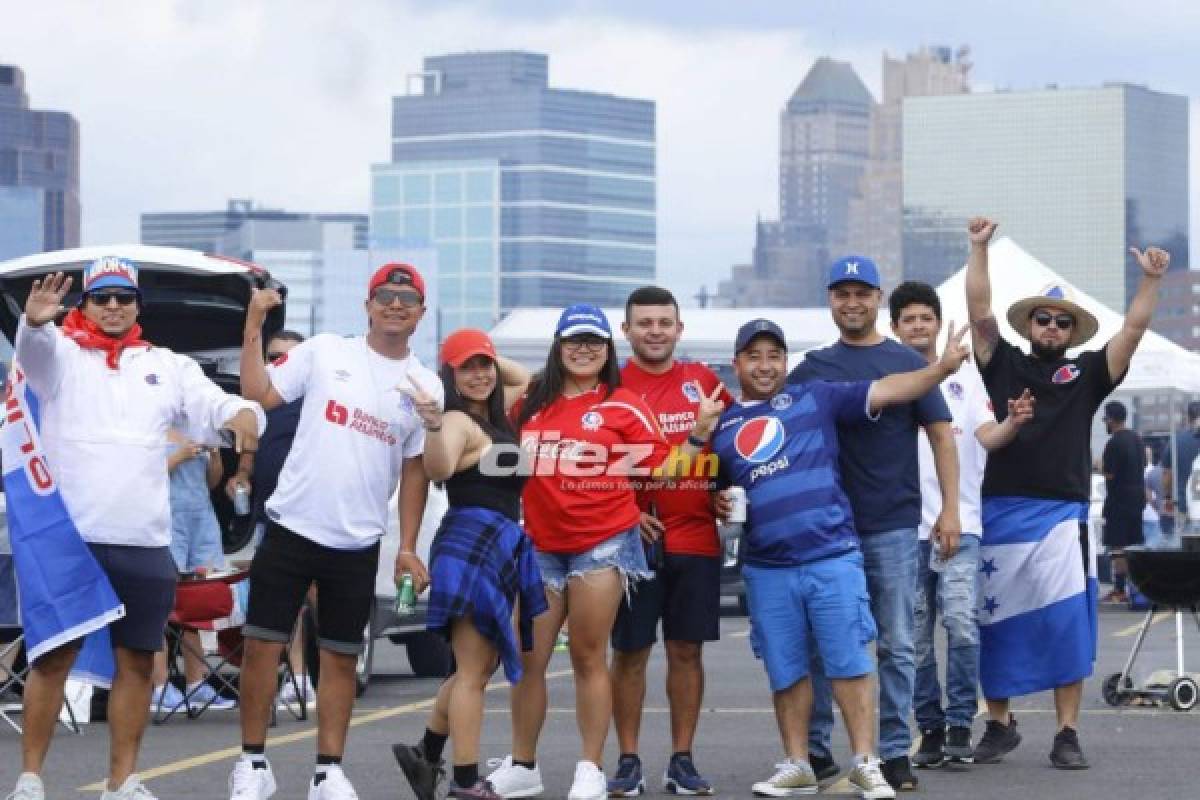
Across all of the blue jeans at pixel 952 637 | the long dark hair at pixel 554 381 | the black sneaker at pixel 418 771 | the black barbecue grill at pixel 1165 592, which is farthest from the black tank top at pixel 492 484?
the black barbecue grill at pixel 1165 592

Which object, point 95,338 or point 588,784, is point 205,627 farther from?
point 95,338

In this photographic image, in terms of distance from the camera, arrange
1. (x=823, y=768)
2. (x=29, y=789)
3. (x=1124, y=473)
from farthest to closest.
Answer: (x=1124, y=473) < (x=823, y=768) < (x=29, y=789)

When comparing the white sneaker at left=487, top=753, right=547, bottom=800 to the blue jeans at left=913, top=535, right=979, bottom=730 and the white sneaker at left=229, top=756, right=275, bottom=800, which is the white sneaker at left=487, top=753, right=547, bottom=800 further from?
the blue jeans at left=913, top=535, right=979, bottom=730

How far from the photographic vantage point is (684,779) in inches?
425

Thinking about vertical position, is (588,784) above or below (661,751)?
above

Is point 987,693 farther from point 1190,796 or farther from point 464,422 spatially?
point 464,422

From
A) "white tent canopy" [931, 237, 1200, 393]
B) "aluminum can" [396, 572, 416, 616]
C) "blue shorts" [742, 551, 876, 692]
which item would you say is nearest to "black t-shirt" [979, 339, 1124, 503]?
"blue shorts" [742, 551, 876, 692]

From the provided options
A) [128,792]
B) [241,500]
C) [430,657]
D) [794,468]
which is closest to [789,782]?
[794,468]

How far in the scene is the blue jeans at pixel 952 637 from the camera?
11758mm

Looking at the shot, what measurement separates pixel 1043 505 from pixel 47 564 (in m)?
4.32

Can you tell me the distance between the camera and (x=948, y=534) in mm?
11070

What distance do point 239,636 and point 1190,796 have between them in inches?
226

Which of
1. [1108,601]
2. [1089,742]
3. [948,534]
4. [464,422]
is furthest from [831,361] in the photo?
[1108,601]

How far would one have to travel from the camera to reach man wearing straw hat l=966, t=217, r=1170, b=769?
38.8 feet
